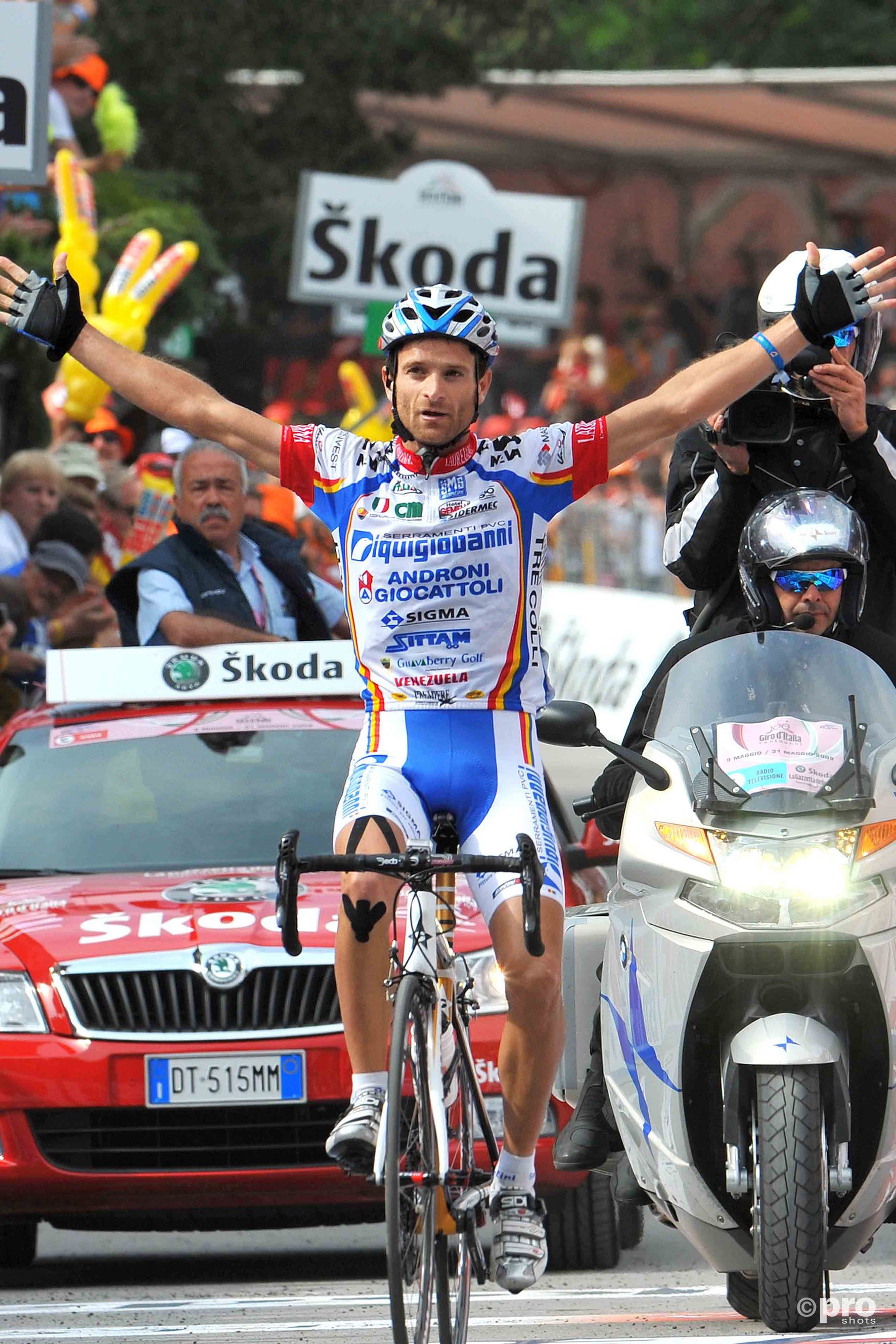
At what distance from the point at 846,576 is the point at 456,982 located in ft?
4.94

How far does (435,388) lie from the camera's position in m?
6.21

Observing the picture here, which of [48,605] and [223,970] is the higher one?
[48,605]

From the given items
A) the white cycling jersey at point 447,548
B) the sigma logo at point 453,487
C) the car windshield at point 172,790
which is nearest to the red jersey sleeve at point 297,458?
the white cycling jersey at point 447,548

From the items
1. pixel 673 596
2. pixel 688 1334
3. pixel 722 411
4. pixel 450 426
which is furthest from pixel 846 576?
pixel 673 596

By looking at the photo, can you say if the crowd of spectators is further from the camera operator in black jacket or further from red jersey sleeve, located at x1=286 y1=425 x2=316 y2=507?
red jersey sleeve, located at x1=286 y1=425 x2=316 y2=507

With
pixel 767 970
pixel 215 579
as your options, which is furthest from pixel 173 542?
pixel 767 970

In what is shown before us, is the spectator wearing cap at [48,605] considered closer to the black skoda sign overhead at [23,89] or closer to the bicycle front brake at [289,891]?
the black skoda sign overhead at [23,89]

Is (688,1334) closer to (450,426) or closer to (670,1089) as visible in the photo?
(670,1089)

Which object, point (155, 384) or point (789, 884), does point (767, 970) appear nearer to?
point (789, 884)

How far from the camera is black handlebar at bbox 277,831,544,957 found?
576 cm

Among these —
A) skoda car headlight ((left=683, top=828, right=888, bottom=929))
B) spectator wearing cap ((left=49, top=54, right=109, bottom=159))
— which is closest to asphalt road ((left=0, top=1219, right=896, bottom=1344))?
skoda car headlight ((left=683, top=828, right=888, bottom=929))

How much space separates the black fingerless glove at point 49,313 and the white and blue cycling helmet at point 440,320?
0.74 meters

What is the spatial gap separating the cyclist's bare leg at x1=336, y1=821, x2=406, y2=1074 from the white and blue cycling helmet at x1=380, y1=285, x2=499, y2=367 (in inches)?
45.2

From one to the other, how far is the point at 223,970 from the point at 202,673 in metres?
1.81
